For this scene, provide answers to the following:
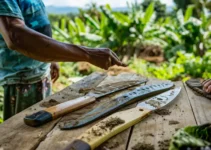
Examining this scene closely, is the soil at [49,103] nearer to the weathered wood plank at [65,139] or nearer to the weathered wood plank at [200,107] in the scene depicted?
the weathered wood plank at [65,139]

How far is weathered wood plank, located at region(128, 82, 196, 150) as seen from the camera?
958mm

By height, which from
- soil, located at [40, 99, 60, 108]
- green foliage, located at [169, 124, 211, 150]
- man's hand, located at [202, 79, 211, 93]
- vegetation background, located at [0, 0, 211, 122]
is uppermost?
green foliage, located at [169, 124, 211, 150]

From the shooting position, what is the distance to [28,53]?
4.03 feet

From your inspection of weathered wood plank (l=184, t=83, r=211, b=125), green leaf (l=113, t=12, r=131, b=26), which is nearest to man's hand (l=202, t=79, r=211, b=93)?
weathered wood plank (l=184, t=83, r=211, b=125)

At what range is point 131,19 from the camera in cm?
761

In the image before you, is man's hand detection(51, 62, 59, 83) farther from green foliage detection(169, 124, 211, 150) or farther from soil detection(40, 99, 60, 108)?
green foliage detection(169, 124, 211, 150)

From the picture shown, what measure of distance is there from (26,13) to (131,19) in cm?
631

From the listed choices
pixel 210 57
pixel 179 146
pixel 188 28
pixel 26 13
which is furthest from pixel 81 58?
pixel 188 28

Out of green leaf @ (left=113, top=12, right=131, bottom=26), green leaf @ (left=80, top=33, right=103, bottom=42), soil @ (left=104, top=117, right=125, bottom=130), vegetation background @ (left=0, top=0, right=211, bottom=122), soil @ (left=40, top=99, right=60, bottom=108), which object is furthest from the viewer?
green leaf @ (left=113, top=12, right=131, bottom=26)

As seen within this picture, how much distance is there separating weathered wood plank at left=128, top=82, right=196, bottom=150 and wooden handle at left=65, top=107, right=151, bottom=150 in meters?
0.03

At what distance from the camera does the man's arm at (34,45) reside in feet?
3.91

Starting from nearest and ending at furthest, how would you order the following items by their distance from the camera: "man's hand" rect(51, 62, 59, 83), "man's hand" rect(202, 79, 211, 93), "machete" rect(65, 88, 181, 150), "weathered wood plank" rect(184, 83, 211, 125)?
"machete" rect(65, 88, 181, 150)
"weathered wood plank" rect(184, 83, 211, 125)
"man's hand" rect(202, 79, 211, 93)
"man's hand" rect(51, 62, 59, 83)

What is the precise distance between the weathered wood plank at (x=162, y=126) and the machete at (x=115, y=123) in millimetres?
27

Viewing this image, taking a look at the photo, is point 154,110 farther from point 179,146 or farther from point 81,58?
point 179,146
